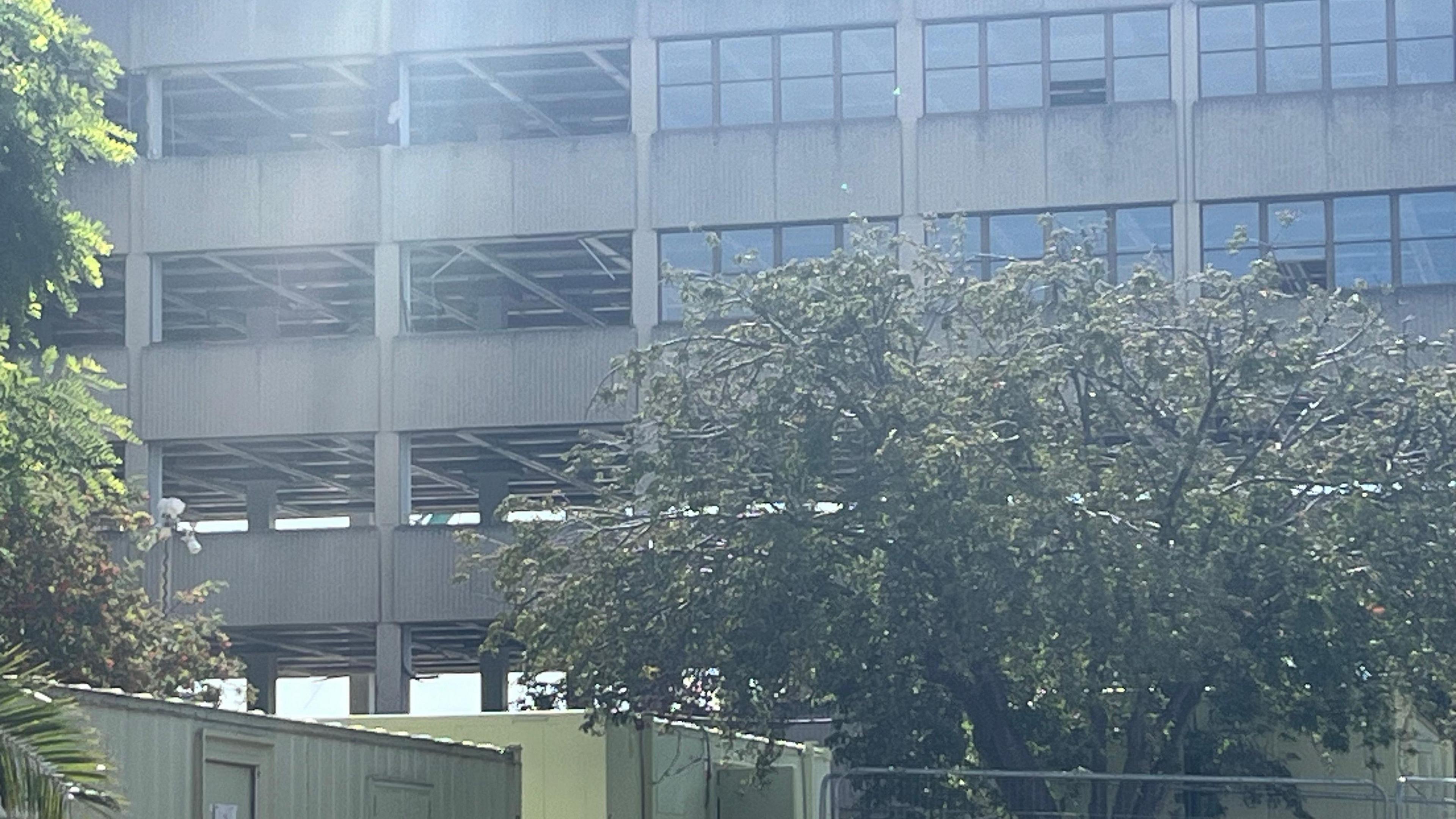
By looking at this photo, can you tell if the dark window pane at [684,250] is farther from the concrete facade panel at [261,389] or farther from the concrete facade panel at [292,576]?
the concrete facade panel at [292,576]

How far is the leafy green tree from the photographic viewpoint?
15.3 metres

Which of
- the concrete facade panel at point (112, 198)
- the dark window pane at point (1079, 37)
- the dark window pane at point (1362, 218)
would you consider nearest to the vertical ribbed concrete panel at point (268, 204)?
the concrete facade panel at point (112, 198)

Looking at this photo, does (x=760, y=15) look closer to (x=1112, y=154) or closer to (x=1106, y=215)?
(x=1112, y=154)

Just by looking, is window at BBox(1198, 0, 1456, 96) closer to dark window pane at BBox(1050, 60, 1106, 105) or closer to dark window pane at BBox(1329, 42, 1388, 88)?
dark window pane at BBox(1329, 42, 1388, 88)

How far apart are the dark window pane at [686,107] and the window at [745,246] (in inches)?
83.5

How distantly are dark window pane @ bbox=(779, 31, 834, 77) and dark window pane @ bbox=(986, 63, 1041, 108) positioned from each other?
2978mm

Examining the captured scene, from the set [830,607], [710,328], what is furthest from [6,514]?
[710,328]

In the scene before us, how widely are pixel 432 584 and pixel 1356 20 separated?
19594 millimetres

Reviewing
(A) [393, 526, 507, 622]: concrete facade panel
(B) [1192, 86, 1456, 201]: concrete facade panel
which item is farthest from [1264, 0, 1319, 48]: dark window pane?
(A) [393, 526, 507, 622]: concrete facade panel

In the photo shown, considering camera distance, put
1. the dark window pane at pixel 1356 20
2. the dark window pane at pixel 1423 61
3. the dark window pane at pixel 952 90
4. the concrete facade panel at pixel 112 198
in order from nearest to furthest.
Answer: the dark window pane at pixel 1423 61 < the dark window pane at pixel 1356 20 < the dark window pane at pixel 952 90 < the concrete facade panel at pixel 112 198

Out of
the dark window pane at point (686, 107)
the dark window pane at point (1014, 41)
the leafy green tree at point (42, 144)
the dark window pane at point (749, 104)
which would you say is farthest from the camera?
the dark window pane at point (686, 107)

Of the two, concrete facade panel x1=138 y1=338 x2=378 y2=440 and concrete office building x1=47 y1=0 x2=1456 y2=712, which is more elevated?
concrete office building x1=47 y1=0 x2=1456 y2=712

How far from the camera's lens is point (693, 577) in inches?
906

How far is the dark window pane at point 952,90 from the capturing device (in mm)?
41281
